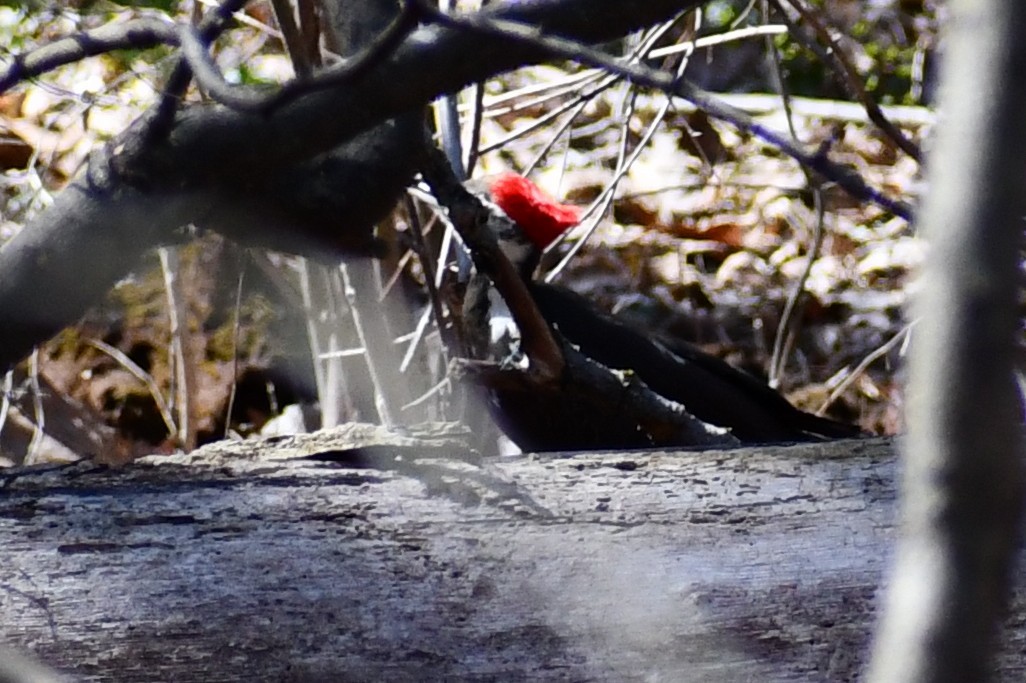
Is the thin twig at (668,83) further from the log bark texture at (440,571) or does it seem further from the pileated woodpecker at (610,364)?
the pileated woodpecker at (610,364)

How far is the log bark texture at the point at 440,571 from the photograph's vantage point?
4.91ft

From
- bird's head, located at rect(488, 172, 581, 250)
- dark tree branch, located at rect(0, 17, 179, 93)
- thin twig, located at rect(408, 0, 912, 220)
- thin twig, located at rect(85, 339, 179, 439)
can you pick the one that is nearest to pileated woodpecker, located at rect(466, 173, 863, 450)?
bird's head, located at rect(488, 172, 581, 250)

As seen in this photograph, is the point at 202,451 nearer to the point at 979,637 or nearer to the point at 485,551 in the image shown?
the point at 485,551

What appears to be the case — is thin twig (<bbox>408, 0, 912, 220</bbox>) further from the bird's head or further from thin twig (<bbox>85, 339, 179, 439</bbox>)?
thin twig (<bbox>85, 339, 179, 439</bbox>)

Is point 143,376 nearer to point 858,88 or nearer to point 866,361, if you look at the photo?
point 866,361

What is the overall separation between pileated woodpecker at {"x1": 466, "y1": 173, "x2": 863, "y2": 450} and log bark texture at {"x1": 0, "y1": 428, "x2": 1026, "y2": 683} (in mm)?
1190

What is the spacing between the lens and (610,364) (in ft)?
11.3

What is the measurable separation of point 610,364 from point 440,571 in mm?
1927

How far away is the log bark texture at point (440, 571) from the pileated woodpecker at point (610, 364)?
3.90 feet

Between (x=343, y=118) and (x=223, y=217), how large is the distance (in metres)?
Answer: 0.37

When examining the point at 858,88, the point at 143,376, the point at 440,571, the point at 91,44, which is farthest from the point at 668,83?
the point at 143,376

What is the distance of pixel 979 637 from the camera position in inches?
18.8

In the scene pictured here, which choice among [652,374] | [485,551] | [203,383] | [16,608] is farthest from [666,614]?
[203,383]

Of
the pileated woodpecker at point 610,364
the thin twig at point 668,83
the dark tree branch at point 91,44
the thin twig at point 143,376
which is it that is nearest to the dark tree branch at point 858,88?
the thin twig at point 668,83
